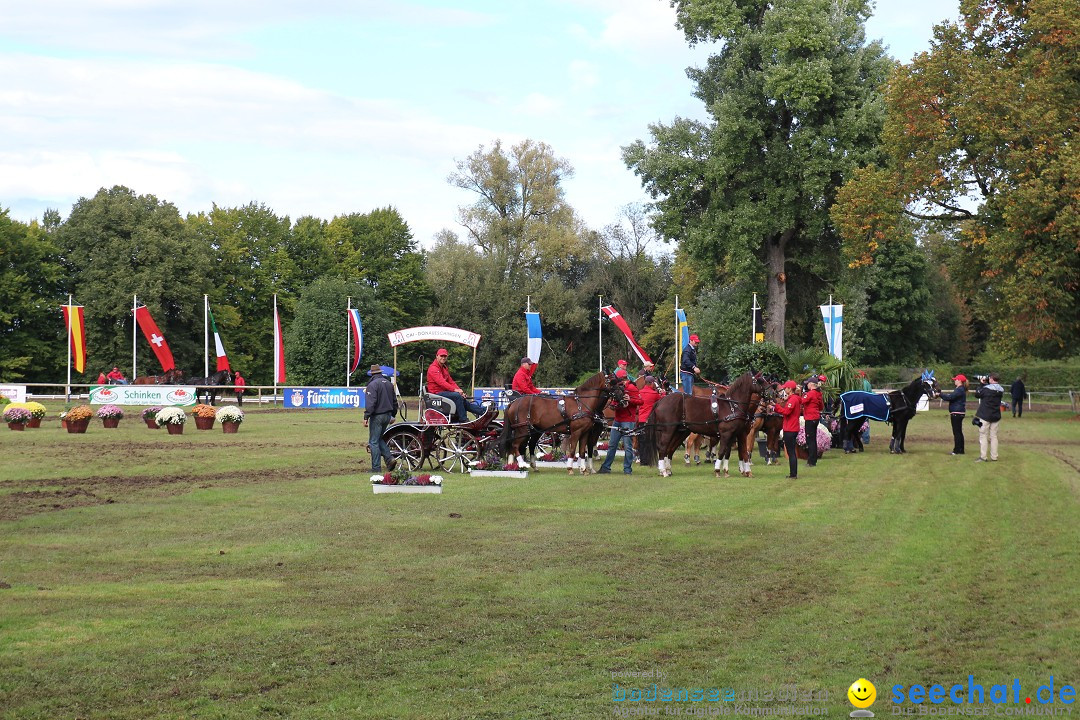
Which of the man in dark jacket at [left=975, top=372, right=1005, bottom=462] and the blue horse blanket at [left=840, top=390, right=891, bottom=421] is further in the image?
the blue horse blanket at [left=840, top=390, right=891, bottom=421]

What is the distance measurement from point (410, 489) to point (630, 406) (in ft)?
20.5

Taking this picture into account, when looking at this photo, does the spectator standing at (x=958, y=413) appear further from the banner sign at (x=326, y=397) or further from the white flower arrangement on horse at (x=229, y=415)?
the banner sign at (x=326, y=397)

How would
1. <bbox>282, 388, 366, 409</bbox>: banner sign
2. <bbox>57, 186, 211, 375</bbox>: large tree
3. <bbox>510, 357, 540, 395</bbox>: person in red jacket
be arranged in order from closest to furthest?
<bbox>510, 357, 540, 395</bbox>: person in red jacket < <bbox>282, 388, 366, 409</bbox>: banner sign < <bbox>57, 186, 211, 375</bbox>: large tree

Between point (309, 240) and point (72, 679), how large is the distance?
254ft

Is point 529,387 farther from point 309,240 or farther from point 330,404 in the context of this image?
point 309,240

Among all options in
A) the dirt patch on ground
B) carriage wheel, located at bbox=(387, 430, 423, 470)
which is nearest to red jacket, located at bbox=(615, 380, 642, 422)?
carriage wheel, located at bbox=(387, 430, 423, 470)

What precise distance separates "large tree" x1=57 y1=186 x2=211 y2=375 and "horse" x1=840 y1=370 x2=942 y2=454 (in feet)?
169

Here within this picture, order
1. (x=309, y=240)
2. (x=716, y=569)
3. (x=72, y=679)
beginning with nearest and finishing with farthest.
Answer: (x=72, y=679)
(x=716, y=569)
(x=309, y=240)

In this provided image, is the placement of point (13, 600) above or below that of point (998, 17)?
below

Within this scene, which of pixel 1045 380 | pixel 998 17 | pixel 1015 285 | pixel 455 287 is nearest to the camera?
pixel 1015 285

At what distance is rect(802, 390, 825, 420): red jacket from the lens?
2297cm

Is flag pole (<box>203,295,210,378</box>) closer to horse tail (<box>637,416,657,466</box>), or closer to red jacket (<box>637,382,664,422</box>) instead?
horse tail (<box>637,416,657,466</box>)

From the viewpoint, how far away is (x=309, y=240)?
82000 mm

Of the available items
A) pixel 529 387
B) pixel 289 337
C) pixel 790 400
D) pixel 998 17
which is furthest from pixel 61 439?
pixel 289 337
